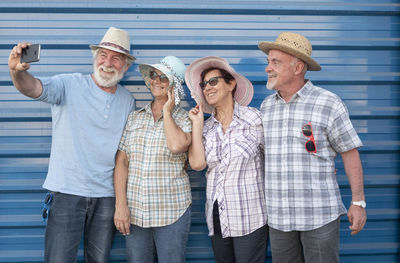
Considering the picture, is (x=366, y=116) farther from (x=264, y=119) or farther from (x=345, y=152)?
(x=264, y=119)

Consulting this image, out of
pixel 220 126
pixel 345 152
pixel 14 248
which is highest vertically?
pixel 220 126

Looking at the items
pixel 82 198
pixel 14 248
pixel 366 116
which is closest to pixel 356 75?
pixel 366 116

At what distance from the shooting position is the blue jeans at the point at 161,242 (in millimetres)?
2744

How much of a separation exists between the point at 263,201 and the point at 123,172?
122 cm

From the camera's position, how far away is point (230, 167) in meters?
2.67

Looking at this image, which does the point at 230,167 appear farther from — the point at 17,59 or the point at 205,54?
the point at 17,59

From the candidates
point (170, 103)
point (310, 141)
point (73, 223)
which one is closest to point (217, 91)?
point (170, 103)

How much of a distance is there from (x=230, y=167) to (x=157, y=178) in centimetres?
62

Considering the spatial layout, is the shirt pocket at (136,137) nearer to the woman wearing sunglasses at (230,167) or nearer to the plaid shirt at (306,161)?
the woman wearing sunglasses at (230,167)

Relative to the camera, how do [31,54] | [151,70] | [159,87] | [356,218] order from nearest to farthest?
[31,54]
[356,218]
[159,87]
[151,70]

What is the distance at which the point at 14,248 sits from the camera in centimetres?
339

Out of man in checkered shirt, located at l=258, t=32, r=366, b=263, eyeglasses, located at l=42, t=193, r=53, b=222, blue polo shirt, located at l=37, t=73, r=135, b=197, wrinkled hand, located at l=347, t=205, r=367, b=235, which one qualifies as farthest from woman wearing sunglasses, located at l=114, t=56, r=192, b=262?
wrinkled hand, located at l=347, t=205, r=367, b=235

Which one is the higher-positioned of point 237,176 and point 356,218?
point 237,176

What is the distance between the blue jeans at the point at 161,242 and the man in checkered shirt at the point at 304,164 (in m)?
0.74
